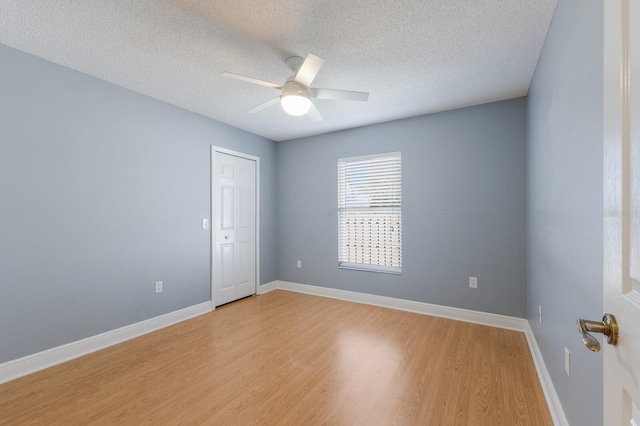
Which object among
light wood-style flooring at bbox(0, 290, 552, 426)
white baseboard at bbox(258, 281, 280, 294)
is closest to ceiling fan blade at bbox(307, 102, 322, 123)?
light wood-style flooring at bbox(0, 290, 552, 426)

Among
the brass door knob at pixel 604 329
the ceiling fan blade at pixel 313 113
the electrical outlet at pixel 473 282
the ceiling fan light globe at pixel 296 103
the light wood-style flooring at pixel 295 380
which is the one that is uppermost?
the ceiling fan blade at pixel 313 113

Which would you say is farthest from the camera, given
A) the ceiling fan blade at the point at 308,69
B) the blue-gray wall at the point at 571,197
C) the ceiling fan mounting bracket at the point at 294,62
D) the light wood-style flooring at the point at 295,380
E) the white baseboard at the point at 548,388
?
the ceiling fan mounting bracket at the point at 294,62

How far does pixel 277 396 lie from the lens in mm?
1904

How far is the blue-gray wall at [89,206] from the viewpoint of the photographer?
2148mm

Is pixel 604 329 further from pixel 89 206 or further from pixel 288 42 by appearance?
pixel 89 206

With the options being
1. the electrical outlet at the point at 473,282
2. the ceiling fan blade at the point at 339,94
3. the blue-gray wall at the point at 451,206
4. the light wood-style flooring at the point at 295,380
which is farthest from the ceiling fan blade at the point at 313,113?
the electrical outlet at the point at 473,282

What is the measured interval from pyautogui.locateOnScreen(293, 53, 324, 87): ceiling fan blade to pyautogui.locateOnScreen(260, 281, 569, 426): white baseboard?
2.57 metres

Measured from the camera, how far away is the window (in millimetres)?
3771

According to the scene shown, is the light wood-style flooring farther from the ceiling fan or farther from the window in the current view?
the ceiling fan

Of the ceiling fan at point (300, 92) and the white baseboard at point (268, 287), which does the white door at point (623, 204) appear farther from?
the white baseboard at point (268, 287)

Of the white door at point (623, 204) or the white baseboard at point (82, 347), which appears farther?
the white baseboard at point (82, 347)

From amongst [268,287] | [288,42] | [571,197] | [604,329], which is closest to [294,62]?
[288,42]

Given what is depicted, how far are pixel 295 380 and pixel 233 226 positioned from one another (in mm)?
2494

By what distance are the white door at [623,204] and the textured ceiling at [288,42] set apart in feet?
4.65
